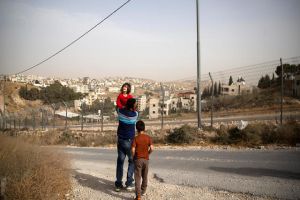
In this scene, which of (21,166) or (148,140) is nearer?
(148,140)

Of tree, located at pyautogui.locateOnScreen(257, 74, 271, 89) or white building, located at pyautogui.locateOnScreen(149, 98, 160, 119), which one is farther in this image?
white building, located at pyautogui.locateOnScreen(149, 98, 160, 119)

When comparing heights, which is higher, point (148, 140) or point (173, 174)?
point (148, 140)

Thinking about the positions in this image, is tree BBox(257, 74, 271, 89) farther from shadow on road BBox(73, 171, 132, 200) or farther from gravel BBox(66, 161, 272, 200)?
shadow on road BBox(73, 171, 132, 200)

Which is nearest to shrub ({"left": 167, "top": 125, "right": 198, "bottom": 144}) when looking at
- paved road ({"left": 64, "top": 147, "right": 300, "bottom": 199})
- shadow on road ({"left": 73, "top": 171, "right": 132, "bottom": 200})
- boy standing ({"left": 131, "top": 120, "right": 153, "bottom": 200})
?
paved road ({"left": 64, "top": 147, "right": 300, "bottom": 199})

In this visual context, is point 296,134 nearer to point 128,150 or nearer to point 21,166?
point 128,150

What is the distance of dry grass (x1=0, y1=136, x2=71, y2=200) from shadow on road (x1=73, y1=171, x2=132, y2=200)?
423 mm

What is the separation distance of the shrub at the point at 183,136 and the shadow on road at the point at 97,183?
6305 millimetres

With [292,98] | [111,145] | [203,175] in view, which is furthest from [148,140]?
[292,98]

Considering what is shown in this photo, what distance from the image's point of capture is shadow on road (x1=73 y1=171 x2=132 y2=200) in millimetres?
5968

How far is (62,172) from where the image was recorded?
6363 mm

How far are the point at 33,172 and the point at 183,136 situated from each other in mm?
8264

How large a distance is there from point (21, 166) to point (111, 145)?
9797 millimetres

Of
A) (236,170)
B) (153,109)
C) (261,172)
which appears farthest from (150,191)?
(153,109)

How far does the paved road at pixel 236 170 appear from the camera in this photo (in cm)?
568
